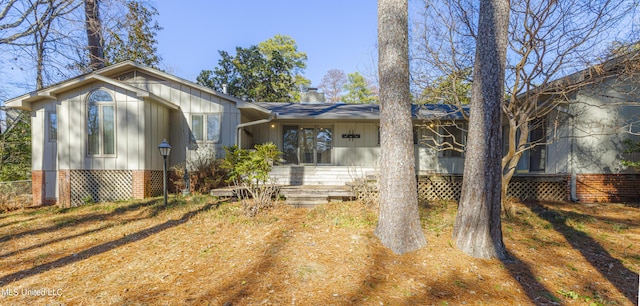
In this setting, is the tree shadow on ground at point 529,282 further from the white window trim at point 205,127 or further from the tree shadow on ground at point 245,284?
the white window trim at point 205,127

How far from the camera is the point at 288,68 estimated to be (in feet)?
88.5

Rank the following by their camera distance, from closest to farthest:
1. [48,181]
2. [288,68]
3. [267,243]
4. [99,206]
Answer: [267,243]
[99,206]
[48,181]
[288,68]

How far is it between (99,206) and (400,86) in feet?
31.0

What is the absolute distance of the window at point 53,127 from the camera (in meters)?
9.54

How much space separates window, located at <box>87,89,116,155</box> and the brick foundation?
15192 millimetres

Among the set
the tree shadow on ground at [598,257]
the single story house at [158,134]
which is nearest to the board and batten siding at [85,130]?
the single story house at [158,134]

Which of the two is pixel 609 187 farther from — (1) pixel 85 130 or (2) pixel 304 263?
(1) pixel 85 130

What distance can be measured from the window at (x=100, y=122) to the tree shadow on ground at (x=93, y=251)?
4.62 metres

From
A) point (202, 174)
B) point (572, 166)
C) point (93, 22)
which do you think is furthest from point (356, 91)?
point (93, 22)

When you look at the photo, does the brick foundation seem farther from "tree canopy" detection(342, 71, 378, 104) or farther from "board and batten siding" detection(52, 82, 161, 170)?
"tree canopy" detection(342, 71, 378, 104)

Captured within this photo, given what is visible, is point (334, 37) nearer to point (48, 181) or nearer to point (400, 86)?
point (400, 86)

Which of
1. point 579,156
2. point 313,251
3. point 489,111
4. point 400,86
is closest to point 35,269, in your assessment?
point 313,251

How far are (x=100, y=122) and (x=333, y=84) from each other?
86.1 ft

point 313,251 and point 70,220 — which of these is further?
point 70,220
